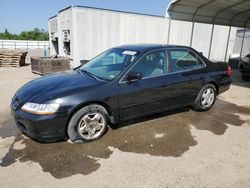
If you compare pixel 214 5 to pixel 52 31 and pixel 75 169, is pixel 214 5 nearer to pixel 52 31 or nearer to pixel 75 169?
pixel 75 169

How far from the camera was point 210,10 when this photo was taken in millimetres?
9125

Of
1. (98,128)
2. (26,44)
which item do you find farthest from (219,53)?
(26,44)

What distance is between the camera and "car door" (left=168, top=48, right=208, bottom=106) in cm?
409

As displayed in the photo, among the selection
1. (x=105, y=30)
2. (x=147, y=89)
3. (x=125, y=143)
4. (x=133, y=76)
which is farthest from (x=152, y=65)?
(x=105, y=30)

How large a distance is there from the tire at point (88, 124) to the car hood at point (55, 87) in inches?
14.3

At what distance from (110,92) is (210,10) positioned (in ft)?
26.4

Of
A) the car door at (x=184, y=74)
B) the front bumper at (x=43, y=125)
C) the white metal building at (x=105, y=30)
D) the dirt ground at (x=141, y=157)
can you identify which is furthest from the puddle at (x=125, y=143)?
the white metal building at (x=105, y=30)

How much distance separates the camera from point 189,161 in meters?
2.91

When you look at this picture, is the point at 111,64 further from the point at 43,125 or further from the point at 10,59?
the point at 10,59

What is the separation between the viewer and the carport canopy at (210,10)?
26.4 ft

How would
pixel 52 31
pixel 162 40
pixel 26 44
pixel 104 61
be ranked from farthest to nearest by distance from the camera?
pixel 26 44 < pixel 52 31 < pixel 162 40 < pixel 104 61

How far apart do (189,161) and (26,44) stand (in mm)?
38457

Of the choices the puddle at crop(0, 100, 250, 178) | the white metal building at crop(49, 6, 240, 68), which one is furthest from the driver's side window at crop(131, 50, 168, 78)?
the white metal building at crop(49, 6, 240, 68)

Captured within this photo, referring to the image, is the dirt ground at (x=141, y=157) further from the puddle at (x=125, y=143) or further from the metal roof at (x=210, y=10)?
the metal roof at (x=210, y=10)
